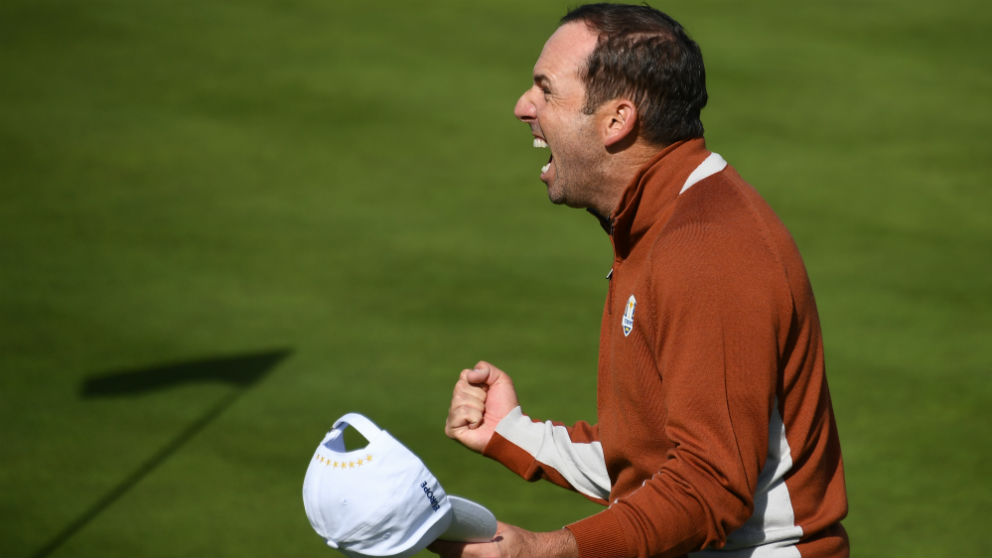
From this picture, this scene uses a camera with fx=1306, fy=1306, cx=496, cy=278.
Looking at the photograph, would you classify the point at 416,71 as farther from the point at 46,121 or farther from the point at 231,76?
the point at 46,121

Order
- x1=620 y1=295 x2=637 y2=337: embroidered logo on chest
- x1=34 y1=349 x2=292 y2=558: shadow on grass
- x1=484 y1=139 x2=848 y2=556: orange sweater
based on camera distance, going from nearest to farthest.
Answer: x1=484 y1=139 x2=848 y2=556: orange sweater
x1=620 y1=295 x2=637 y2=337: embroidered logo on chest
x1=34 y1=349 x2=292 y2=558: shadow on grass

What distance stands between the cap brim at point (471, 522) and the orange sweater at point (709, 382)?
0.60 ft

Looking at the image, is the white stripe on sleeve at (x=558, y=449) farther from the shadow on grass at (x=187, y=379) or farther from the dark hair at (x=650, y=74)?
the shadow on grass at (x=187, y=379)

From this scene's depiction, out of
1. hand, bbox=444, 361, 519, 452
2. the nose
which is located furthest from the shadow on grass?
the nose

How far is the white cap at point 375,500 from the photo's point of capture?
8.68ft

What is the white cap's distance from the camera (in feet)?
8.68

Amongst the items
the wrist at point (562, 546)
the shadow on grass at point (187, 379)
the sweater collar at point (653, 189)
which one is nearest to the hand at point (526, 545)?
the wrist at point (562, 546)

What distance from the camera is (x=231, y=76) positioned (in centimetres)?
1108

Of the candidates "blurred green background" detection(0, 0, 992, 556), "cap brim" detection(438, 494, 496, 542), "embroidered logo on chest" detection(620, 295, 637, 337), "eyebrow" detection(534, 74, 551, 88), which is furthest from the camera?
"blurred green background" detection(0, 0, 992, 556)

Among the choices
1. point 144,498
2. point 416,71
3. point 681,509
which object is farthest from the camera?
point 416,71

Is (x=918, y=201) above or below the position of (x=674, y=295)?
below

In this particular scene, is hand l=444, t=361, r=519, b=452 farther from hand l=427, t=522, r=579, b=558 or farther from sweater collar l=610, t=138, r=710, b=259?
hand l=427, t=522, r=579, b=558

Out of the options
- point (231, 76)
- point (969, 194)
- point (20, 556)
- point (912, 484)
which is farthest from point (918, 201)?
point (20, 556)

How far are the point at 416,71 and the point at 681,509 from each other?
347 inches
